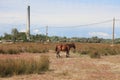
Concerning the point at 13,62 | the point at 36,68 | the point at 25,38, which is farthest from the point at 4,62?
the point at 25,38

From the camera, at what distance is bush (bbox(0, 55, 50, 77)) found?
17531 mm

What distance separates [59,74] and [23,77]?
2075 mm

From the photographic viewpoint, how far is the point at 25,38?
117m

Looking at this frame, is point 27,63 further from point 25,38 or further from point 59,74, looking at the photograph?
point 25,38

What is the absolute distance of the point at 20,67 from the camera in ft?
59.5

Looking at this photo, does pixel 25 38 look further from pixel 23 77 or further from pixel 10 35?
pixel 23 77

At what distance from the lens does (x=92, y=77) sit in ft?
56.2

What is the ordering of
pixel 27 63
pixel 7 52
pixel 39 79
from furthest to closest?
pixel 7 52
pixel 27 63
pixel 39 79

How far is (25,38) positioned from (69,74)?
99891 millimetres

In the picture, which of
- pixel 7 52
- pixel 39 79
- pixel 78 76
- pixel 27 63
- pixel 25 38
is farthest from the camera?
pixel 25 38

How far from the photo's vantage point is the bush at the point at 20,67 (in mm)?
17531

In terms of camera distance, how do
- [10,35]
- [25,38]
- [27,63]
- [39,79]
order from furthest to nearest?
[10,35], [25,38], [27,63], [39,79]

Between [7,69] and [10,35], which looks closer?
[7,69]

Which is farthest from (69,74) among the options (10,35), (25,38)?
(10,35)
